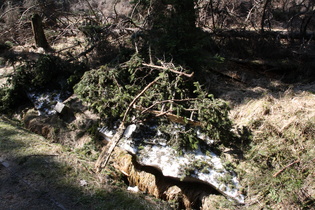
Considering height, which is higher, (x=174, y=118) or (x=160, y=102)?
(x=160, y=102)

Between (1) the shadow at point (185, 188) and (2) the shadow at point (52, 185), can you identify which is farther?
(1) the shadow at point (185, 188)

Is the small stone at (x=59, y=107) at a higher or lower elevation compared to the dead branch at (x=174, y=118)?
lower

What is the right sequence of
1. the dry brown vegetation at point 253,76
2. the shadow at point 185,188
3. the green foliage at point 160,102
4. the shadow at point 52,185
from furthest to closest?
1. the green foliage at point 160,102
2. the shadow at point 185,188
3. the dry brown vegetation at point 253,76
4. the shadow at point 52,185

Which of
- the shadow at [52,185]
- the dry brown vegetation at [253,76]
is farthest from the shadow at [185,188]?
the shadow at [52,185]

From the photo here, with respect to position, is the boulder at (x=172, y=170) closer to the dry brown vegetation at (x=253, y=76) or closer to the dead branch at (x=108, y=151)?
the dry brown vegetation at (x=253, y=76)

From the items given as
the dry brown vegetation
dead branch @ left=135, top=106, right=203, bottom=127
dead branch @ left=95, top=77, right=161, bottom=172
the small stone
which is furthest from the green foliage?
the small stone

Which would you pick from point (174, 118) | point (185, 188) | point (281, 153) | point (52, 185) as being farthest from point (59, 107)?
point (281, 153)

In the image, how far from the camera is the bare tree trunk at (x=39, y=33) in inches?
320

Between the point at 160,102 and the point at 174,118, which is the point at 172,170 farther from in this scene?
the point at 160,102

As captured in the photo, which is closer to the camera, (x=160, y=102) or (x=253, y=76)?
(x=160, y=102)

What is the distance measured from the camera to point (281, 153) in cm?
403

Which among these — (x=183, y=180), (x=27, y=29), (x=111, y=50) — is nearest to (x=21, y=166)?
(x=183, y=180)

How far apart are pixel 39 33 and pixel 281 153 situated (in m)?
8.18

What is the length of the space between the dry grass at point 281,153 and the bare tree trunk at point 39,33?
7.12 meters
